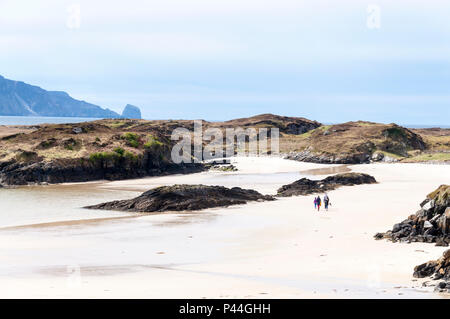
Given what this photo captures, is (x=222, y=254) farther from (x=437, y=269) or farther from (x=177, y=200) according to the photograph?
(x=177, y=200)

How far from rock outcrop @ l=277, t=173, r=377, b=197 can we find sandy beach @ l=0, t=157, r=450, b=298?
4.74m

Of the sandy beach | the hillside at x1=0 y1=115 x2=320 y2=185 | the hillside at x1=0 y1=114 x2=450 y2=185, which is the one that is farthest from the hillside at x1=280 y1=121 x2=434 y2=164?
the sandy beach

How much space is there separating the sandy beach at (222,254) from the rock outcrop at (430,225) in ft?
2.05

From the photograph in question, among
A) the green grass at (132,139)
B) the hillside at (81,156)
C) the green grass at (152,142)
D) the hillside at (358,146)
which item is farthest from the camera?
the hillside at (358,146)

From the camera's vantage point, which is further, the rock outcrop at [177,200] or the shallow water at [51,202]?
the rock outcrop at [177,200]

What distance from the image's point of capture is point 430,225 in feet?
71.1

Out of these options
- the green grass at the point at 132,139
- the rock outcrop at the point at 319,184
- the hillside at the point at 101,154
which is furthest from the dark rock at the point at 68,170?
the rock outcrop at the point at 319,184

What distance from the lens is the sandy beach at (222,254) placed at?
15.1 metres

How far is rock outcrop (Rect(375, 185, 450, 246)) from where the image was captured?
2120 centimetres

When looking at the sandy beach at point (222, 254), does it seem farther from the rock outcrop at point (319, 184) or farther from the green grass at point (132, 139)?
the green grass at point (132, 139)

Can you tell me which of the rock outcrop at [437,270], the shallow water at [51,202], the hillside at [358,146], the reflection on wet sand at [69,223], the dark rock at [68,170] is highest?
the hillside at [358,146]

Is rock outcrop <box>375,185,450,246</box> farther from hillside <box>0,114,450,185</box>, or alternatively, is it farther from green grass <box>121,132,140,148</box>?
green grass <box>121,132,140,148</box>

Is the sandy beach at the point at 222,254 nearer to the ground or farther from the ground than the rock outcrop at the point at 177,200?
nearer to the ground

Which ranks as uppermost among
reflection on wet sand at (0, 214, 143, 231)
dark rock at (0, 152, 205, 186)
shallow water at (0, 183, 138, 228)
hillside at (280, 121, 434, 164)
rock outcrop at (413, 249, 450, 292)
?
hillside at (280, 121, 434, 164)
